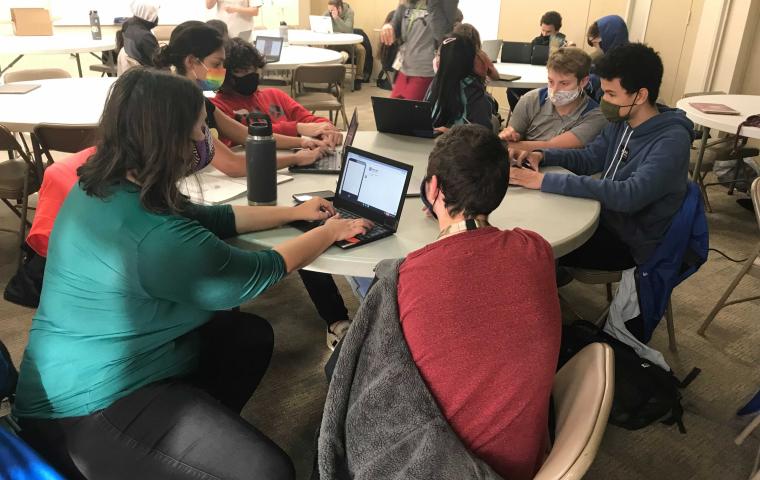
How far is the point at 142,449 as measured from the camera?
1247mm

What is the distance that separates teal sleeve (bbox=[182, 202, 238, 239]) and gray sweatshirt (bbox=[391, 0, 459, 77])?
9.22 feet

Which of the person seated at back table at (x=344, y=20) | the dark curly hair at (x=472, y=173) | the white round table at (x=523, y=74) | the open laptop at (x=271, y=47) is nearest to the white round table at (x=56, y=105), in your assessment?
the open laptop at (x=271, y=47)

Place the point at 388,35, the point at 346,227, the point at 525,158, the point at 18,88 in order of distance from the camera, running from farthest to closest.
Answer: the point at 388,35 < the point at 18,88 < the point at 525,158 < the point at 346,227

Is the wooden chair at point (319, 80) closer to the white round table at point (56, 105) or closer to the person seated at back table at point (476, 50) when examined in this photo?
the white round table at point (56, 105)

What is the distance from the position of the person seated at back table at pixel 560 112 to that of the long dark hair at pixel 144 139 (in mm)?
1584

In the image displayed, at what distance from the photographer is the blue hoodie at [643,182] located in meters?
1.93

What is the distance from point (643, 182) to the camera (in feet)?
6.32

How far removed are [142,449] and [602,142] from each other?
1.96 m

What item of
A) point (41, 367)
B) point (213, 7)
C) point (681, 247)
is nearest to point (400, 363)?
point (41, 367)

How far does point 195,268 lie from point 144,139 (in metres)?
0.29

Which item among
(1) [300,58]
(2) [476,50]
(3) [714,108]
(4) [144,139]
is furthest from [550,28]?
(4) [144,139]

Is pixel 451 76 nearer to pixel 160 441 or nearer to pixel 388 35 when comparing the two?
pixel 388 35

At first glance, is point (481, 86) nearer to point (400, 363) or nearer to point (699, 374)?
point (699, 374)

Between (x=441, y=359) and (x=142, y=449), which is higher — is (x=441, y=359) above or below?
above
